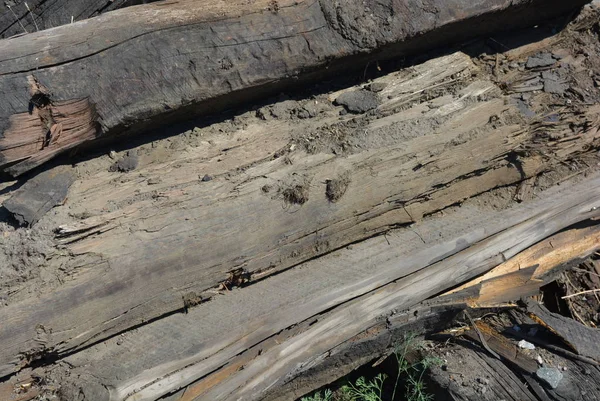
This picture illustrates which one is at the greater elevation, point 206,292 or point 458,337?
point 206,292

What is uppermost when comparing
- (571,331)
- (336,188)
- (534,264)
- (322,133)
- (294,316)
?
(322,133)

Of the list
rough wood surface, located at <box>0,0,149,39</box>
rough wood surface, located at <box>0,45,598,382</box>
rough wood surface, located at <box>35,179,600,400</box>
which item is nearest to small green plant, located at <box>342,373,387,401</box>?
rough wood surface, located at <box>35,179,600,400</box>

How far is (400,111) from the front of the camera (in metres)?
3.16

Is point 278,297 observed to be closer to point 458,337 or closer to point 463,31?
point 458,337

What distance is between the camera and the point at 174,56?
2.82 meters

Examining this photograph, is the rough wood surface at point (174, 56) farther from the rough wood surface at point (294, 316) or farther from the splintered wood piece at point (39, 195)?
the rough wood surface at point (294, 316)

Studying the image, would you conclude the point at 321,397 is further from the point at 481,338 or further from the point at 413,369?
the point at 481,338

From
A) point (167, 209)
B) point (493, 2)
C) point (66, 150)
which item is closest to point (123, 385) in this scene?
point (167, 209)

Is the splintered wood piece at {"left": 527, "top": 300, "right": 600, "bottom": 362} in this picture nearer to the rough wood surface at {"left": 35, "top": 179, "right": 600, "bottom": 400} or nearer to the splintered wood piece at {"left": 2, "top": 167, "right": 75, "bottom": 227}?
the rough wood surface at {"left": 35, "top": 179, "right": 600, "bottom": 400}

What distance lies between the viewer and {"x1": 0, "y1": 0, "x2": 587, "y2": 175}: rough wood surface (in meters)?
2.63

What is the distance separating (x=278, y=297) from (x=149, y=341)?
60cm

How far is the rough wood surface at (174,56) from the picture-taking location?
2.63 meters

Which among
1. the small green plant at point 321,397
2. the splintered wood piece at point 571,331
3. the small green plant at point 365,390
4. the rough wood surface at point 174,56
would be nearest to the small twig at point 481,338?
the splintered wood piece at point 571,331

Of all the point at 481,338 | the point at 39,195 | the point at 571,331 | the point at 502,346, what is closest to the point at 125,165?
the point at 39,195
